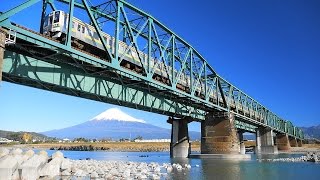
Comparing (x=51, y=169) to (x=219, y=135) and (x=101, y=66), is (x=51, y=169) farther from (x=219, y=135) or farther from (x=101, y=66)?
(x=219, y=135)

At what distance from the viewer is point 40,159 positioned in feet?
82.9

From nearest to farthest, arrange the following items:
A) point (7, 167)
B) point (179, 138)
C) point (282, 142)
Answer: point (7, 167) → point (179, 138) → point (282, 142)

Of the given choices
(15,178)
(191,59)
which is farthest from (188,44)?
(15,178)

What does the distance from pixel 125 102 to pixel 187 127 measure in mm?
27904

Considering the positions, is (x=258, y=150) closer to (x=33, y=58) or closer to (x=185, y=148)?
(x=185, y=148)

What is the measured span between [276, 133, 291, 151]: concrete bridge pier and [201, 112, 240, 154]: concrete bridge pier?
89832 mm

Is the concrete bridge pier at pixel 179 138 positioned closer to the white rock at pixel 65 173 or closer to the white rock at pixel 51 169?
the white rock at pixel 65 173

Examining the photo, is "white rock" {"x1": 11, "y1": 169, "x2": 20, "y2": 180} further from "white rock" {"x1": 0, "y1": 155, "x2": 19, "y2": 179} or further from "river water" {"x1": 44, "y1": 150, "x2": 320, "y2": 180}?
"river water" {"x1": 44, "y1": 150, "x2": 320, "y2": 180}

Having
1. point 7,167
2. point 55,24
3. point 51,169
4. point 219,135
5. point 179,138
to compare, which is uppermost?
point 55,24

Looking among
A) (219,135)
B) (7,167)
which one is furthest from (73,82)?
(219,135)

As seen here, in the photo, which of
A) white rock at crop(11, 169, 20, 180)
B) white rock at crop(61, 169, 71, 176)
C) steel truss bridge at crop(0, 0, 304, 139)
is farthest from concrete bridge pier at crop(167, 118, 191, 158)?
white rock at crop(11, 169, 20, 180)

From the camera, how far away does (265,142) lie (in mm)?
122938

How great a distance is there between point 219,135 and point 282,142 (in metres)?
98.4

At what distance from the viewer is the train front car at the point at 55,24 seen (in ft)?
97.8
